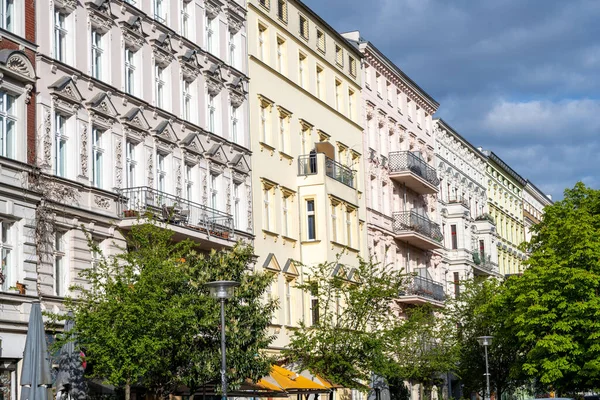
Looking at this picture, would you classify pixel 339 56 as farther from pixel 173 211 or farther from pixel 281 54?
pixel 173 211

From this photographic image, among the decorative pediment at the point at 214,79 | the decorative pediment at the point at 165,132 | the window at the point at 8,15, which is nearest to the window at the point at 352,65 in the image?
the decorative pediment at the point at 214,79

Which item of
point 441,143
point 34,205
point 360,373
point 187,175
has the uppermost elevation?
point 441,143

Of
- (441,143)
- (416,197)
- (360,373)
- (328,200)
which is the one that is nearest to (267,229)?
(328,200)

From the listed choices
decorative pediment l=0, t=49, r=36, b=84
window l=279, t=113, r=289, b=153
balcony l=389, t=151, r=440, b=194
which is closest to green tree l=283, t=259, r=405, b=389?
window l=279, t=113, r=289, b=153

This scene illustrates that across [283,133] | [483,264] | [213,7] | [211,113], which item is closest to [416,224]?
[283,133]

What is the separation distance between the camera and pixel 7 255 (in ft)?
98.6

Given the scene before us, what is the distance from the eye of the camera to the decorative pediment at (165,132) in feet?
128

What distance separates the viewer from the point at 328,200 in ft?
171

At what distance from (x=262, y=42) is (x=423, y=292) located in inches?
828

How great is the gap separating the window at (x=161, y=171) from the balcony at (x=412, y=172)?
27.4m

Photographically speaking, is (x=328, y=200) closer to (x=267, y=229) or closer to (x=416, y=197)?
(x=267, y=229)

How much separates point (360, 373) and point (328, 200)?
1048cm

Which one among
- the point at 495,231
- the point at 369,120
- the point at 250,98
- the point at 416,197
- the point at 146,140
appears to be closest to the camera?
the point at 146,140

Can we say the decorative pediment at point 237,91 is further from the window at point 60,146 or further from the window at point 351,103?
the window at point 351,103
